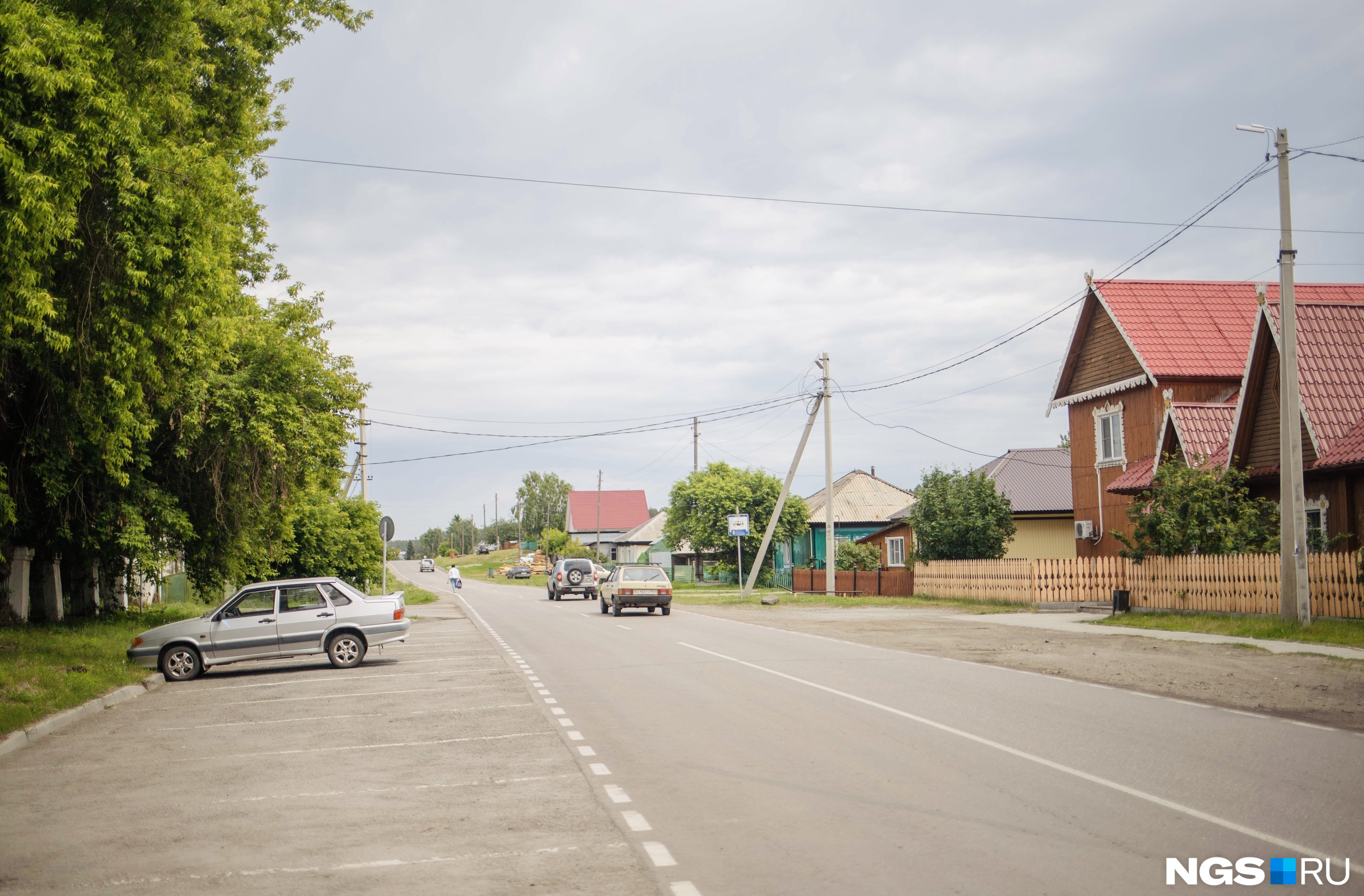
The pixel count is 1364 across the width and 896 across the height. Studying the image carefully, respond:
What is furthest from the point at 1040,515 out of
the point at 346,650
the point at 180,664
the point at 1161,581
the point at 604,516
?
the point at 604,516

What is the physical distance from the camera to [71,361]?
15.2m

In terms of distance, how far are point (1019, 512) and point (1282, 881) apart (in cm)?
4223

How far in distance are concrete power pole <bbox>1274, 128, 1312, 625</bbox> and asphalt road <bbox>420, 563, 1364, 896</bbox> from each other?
8.33 metres

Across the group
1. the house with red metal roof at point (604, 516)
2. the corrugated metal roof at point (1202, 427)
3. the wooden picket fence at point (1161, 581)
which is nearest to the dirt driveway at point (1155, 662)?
the wooden picket fence at point (1161, 581)

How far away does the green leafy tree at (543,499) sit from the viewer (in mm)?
158625

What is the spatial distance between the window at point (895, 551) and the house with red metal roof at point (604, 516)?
66539 mm

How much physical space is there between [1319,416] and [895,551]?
2781 centimetres

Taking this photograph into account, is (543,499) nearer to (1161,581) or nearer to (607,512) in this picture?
(607,512)

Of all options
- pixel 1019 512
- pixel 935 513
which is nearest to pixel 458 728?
pixel 935 513

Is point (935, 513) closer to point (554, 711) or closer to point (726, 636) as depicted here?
point (726, 636)

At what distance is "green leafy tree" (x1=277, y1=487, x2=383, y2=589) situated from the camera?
3978 cm

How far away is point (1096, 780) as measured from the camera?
8.03 m

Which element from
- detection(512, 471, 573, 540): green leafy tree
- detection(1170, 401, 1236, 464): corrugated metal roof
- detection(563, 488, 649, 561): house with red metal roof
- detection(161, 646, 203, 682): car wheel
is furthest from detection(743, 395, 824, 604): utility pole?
detection(512, 471, 573, 540): green leafy tree

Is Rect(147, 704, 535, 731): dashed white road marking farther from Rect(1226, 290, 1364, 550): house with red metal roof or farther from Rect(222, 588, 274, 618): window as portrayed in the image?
Rect(1226, 290, 1364, 550): house with red metal roof
